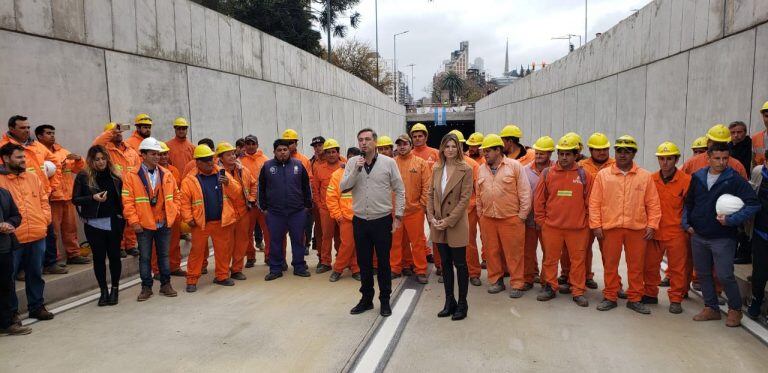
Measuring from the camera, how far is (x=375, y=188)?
17.2 ft

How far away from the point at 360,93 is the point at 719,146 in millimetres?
23473

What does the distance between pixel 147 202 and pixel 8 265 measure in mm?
1458

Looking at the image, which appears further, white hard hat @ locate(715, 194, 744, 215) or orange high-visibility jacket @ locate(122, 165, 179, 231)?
orange high-visibility jacket @ locate(122, 165, 179, 231)

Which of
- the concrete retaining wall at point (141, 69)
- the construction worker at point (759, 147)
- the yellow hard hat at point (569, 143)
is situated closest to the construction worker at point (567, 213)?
the yellow hard hat at point (569, 143)

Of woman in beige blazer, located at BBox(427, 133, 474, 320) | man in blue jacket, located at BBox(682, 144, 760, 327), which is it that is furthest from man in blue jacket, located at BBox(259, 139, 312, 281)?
man in blue jacket, located at BBox(682, 144, 760, 327)

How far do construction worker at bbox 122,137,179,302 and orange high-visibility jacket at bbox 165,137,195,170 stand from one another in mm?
2252

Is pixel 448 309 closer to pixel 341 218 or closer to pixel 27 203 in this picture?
pixel 341 218

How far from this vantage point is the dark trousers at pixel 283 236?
6.79 m

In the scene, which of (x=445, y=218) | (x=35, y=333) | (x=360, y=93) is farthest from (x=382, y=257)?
(x=360, y=93)

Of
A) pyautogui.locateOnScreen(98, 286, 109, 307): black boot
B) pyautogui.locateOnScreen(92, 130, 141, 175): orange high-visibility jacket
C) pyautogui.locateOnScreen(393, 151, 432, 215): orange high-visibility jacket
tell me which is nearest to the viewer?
pyautogui.locateOnScreen(98, 286, 109, 307): black boot

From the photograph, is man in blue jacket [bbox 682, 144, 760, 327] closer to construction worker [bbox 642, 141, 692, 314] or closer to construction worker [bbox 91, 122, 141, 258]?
construction worker [bbox 642, 141, 692, 314]

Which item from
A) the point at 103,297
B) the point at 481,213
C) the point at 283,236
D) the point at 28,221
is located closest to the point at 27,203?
the point at 28,221

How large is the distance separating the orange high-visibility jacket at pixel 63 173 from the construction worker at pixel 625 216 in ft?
20.4

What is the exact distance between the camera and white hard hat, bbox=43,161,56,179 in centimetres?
605
